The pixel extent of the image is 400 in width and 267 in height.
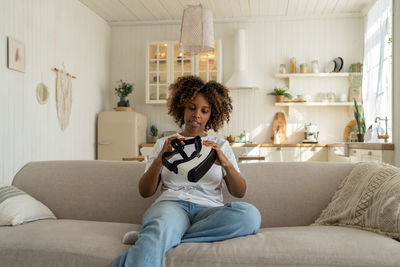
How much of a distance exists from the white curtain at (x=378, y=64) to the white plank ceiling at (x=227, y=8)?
1.57 ft

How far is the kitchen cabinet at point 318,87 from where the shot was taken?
18.5ft

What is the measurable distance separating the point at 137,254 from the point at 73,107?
4055 mm

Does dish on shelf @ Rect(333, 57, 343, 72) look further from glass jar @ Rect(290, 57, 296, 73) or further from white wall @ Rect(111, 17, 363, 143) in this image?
glass jar @ Rect(290, 57, 296, 73)

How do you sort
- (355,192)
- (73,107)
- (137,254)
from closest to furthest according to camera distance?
(137,254) → (355,192) → (73,107)

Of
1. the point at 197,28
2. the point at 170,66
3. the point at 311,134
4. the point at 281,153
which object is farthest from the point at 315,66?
the point at 197,28

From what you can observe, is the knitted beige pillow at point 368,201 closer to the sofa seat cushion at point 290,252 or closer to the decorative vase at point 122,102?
the sofa seat cushion at point 290,252

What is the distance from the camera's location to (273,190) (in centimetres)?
206

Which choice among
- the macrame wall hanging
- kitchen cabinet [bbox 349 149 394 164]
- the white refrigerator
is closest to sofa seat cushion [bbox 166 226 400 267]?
kitchen cabinet [bbox 349 149 394 164]

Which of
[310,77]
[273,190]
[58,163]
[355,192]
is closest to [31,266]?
[58,163]

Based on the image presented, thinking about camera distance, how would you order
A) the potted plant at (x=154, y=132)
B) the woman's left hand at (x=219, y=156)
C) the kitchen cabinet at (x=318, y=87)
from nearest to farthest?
the woman's left hand at (x=219, y=156) → the kitchen cabinet at (x=318, y=87) → the potted plant at (x=154, y=132)

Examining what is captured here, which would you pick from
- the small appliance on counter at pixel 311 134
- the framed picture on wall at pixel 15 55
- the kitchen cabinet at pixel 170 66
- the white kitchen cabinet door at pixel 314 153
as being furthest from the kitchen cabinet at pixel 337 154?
the framed picture on wall at pixel 15 55

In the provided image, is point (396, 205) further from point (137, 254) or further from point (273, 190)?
point (137, 254)

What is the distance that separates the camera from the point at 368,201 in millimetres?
1711

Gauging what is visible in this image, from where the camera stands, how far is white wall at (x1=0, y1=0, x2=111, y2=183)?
367 cm
